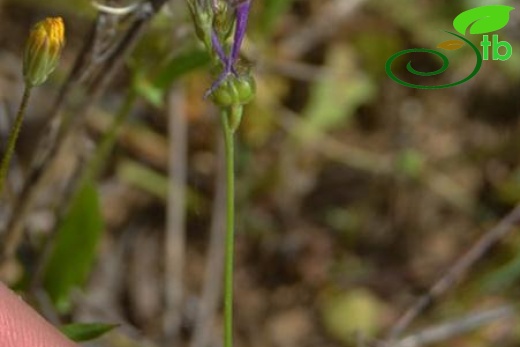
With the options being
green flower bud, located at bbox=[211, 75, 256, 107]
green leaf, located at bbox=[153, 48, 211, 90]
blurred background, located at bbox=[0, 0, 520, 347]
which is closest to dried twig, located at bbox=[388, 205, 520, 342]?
blurred background, located at bbox=[0, 0, 520, 347]

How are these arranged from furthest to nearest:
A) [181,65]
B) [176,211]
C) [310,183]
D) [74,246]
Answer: [310,183], [176,211], [74,246], [181,65]

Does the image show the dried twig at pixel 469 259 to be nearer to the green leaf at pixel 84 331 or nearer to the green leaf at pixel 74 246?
the green leaf at pixel 74 246

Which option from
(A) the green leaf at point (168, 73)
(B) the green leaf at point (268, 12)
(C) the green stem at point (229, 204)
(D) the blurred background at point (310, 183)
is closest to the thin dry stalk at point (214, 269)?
(D) the blurred background at point (310, 183)

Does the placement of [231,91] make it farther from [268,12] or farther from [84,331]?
[268,12]

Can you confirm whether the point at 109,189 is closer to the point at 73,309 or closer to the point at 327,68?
the point at 73,309

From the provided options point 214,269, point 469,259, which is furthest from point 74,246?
point 469,259

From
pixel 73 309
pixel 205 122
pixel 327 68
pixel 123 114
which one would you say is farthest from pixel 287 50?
pixel 123 114
